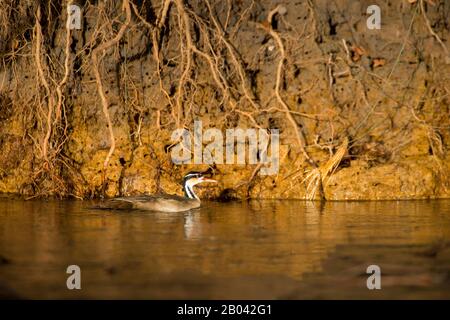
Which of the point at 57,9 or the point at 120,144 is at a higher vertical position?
the point at 57,9

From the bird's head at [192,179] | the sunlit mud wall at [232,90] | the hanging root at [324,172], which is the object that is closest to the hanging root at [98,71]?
the sunlit mud wall at [232,90]

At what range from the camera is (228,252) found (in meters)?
6.59

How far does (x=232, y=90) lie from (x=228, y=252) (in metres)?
4.94

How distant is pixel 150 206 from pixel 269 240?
267 centimetres

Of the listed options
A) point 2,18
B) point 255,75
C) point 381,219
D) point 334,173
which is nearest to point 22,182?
point 2,18

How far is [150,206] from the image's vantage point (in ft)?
31.4

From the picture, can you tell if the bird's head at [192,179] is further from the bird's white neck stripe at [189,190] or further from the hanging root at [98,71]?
the hanging root at [98,71]

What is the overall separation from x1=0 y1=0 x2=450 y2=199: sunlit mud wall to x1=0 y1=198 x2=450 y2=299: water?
1.59 m

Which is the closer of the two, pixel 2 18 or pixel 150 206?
pixel 150 206

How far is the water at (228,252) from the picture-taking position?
17.7ft

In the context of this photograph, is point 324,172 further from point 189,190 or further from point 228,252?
point 228,252

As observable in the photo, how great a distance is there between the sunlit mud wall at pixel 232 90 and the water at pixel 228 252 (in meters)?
1.59

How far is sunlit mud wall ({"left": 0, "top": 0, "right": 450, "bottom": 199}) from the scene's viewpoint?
437 inches
